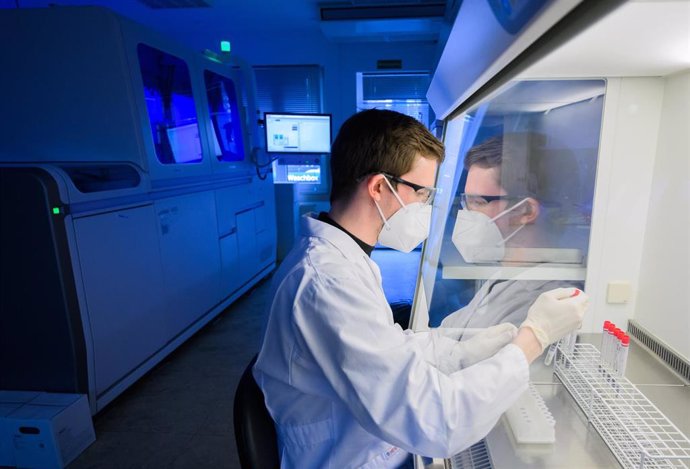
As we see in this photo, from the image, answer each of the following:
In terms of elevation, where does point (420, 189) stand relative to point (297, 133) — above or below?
below

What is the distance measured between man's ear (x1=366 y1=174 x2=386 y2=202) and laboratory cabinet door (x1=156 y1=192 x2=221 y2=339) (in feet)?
5.92

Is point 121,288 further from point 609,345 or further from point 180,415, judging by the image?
point 609,345

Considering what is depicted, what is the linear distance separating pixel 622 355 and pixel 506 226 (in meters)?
0.48

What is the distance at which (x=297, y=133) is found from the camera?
4164mm

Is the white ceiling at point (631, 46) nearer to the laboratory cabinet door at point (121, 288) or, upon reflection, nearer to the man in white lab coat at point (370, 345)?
the man in white lab coat at point (370, 345)

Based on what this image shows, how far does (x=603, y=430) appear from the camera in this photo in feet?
2.48

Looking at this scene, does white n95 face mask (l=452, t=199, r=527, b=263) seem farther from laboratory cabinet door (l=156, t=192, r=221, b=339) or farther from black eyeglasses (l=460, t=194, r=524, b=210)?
laboratory cabinet door (l=156, t=192, r=221, b=339)

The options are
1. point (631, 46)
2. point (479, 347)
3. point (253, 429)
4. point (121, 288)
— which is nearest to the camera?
point (631, 46)

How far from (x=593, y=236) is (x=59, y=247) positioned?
2046 mm

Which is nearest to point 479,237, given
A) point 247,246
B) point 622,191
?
point 622,191

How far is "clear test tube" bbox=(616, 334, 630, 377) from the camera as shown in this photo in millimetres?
872

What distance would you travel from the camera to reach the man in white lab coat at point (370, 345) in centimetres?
74

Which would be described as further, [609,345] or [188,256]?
[188,256]

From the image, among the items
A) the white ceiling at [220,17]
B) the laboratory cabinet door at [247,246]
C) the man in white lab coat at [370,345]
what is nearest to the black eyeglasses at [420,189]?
the man in white lab coat at [370,345]
